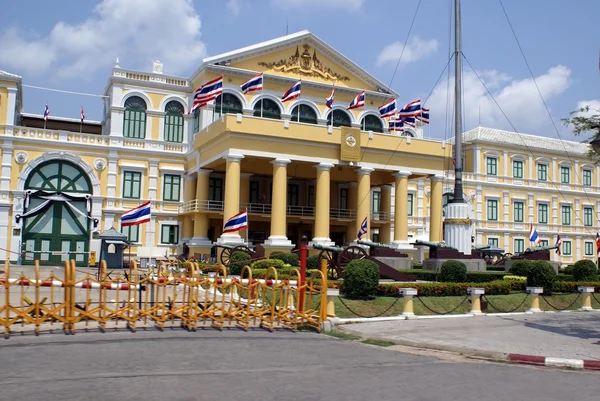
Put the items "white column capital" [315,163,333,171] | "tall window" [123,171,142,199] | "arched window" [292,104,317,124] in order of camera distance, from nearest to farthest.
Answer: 1. "white column capital" [315,163,333,171]
2. "tall window" [123,171,142,199]
3. "arched window" [292,104,317,124]

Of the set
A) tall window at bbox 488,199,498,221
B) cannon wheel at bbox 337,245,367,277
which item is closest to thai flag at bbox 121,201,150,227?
cannon wheel at bbox 337,245,367,277

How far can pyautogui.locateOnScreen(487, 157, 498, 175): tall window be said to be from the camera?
5281 centimetres

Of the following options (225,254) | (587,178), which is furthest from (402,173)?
(587,178)

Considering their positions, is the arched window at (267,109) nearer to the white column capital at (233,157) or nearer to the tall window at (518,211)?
the white column capital at (233,157)

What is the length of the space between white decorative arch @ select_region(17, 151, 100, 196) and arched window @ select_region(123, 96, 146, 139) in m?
3.37

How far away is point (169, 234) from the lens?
4106 cm

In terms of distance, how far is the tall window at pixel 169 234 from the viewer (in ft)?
134

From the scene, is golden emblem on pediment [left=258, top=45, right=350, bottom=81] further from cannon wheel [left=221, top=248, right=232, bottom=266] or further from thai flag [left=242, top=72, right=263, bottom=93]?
cannon wheel [left=221, top=248, right=232, bottom=266]

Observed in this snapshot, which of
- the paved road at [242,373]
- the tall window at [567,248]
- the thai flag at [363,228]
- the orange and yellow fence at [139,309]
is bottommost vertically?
the paved road at [242,373]

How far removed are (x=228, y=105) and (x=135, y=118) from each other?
20.9 feet

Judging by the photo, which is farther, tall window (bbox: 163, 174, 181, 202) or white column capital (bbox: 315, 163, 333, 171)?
tall window (bbox: 163, 174, 181, 202)

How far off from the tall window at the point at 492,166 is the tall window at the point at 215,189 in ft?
82.6

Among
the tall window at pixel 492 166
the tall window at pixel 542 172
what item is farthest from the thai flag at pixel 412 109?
the tall window at pixel 542 172

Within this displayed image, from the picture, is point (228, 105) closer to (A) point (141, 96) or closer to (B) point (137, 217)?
(A) point (141, 96)
